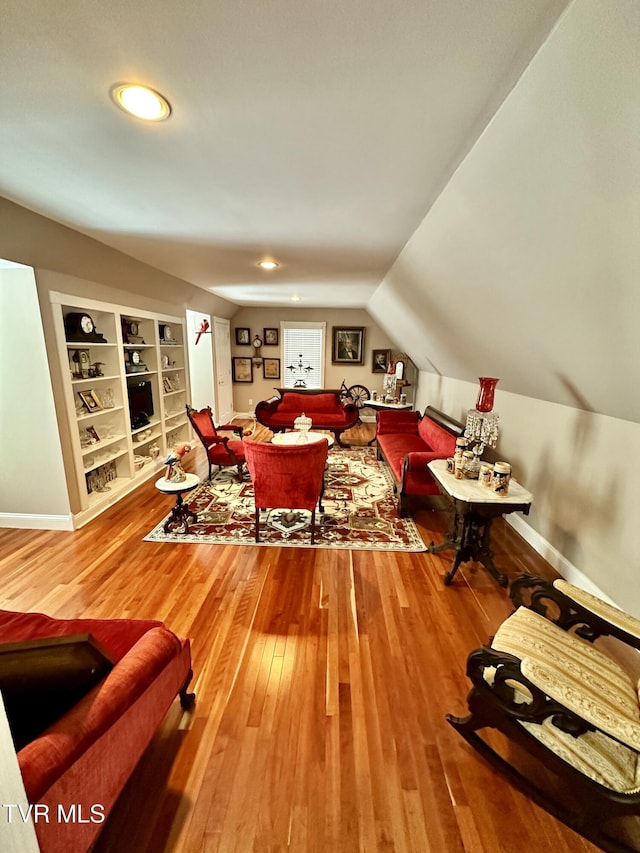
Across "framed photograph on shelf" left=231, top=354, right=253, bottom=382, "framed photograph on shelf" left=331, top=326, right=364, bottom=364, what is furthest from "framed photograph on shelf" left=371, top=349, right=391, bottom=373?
"framed photograph on shelf" left=231, top=354, right=253, bottom=382

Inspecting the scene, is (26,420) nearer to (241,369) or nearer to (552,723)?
(552,723)

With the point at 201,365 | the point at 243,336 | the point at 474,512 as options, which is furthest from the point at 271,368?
the point at 474,512

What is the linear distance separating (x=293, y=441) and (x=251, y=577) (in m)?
1.74

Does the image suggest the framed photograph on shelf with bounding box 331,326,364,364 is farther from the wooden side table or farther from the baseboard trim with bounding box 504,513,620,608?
the wooden side table

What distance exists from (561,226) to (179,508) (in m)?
3.35

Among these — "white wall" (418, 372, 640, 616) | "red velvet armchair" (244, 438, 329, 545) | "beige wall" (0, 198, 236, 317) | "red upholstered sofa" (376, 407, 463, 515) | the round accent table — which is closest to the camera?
"white wall" (418, 372, 640, 616)

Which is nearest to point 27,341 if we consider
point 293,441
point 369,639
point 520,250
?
point 293,441

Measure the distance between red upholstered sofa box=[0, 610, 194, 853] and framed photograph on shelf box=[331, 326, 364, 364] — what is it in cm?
691

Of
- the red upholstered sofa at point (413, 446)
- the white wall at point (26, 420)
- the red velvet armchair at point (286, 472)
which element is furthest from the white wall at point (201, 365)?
the red velvet armchair at point (286, 472)

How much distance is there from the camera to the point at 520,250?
1.71 meters

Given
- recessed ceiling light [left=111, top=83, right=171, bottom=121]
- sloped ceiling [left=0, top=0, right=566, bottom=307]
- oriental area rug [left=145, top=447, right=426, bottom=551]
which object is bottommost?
oriental area rug [left=145, top=447, right=426, bottom=551]

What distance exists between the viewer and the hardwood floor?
3.83 ft

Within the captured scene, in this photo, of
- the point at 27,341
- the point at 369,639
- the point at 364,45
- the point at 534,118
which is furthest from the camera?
the point at 27,341

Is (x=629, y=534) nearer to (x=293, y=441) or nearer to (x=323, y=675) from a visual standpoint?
(x=323, y=675)
